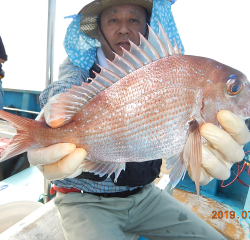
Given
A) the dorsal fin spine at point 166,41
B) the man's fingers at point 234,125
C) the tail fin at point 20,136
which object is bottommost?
the tail fin at point 20,136

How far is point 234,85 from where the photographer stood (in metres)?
0.85

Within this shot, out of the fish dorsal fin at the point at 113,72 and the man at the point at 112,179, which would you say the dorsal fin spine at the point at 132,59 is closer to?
the fish dorsal fin at the point at 113,72

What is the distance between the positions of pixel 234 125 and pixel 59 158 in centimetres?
99

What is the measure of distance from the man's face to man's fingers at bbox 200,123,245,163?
45.1 inches

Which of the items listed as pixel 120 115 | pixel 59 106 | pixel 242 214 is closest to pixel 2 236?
pixel 59 106

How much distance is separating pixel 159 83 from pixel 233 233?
2417mm

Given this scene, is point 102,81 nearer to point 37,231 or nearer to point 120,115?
point 120,115

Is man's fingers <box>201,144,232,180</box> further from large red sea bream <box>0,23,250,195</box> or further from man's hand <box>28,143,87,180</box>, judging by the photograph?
man's hand <box>28,143,87,180</box>

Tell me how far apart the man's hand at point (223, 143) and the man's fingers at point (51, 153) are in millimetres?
707

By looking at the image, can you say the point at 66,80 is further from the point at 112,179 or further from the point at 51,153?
the point at 112,179

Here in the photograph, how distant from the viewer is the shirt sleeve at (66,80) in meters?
1.35
